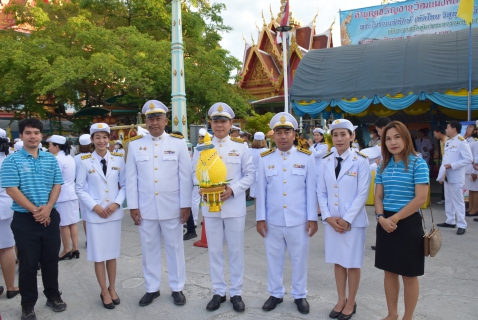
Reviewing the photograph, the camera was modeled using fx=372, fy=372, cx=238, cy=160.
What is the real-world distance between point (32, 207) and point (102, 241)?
2.34 ft

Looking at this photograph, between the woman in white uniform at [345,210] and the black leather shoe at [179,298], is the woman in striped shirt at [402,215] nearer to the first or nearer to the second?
the woman in white uniform at [345,210]

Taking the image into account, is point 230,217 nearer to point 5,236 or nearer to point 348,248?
point 348,248

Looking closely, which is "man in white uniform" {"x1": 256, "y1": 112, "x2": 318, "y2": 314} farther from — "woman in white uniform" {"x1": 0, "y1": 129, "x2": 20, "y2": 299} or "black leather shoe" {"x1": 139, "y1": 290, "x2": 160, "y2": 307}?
"woman in white uniform" {"x1": 0, "y1": 129, "x2": 20, "y2": 299}

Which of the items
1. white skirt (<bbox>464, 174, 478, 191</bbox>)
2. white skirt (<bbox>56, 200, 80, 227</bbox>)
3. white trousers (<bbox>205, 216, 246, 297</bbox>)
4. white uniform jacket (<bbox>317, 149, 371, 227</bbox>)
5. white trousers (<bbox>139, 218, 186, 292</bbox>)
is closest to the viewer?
white uniform jacket (<bbox>317, 149, 371, 227</bbox>)

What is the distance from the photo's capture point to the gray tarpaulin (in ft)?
28.6

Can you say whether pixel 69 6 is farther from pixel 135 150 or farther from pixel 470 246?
pixel 470 246

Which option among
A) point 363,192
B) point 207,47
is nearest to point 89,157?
point 363,192

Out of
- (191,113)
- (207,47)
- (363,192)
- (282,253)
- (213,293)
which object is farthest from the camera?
(207,47)

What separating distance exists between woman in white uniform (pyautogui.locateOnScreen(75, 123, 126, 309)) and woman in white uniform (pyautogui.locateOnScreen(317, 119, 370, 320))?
2.08 m

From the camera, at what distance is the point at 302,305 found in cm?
351

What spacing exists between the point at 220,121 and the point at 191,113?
12.9m

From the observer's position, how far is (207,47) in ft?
60.1

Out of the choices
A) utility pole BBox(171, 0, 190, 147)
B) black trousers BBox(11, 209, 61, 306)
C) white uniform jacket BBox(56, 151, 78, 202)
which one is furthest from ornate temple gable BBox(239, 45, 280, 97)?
black trousers BBox(11, 209, 61, 306)

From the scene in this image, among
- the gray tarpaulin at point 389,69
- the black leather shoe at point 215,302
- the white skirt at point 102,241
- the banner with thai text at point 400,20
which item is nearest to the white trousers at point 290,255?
the black leather shoe at point 215,302
